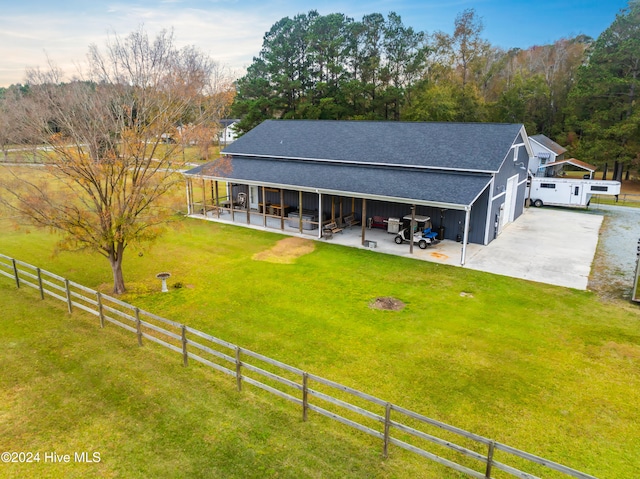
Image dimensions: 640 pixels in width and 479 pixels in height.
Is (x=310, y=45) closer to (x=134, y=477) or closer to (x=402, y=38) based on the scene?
(x=402, y=38)

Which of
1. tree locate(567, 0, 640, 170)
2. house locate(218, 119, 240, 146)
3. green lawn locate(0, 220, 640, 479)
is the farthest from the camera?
house locate(218, 119, 240, 146)

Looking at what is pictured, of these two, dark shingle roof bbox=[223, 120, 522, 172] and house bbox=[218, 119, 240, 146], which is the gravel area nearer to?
dark shingle roof bbox=[223, 120, 522, 172]

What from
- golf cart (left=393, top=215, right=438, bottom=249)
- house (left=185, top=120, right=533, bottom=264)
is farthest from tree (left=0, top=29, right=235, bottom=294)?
golf cart (left=393, top=215, right=438, bottom=249)

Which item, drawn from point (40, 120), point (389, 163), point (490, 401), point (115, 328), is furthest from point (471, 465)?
point (389, 163)

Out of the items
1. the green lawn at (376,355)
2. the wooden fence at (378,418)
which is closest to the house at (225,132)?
the green lawn at (376,355)

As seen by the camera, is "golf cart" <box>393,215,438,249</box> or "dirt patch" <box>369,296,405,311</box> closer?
"dirt patch" <box>369,296,405,311</box>

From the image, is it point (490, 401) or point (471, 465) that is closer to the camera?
point (471, 465)
